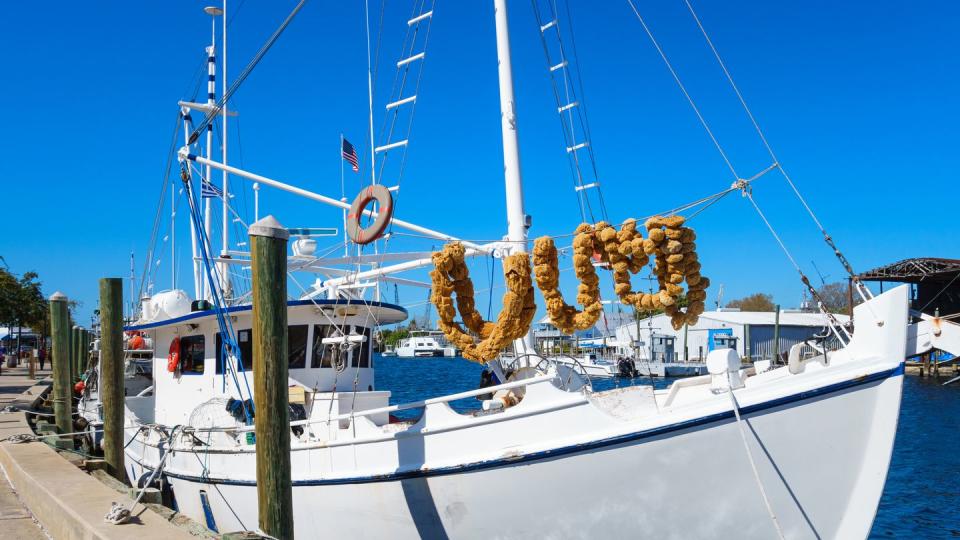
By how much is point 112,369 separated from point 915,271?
41.7 m

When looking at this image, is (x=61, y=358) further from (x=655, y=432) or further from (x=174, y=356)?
(x=655, y=432)

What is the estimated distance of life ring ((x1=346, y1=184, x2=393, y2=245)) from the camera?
866 centimetres

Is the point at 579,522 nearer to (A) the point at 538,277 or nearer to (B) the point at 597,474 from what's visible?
(B) the point at 597,474

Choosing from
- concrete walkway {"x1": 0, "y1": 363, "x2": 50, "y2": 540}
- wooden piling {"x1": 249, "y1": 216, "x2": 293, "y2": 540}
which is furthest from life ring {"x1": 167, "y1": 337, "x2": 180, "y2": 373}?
wooden piling {"x1": 249, "y1": 216, "x2": 293, "y2": 540}

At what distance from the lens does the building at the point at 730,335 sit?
59.8m

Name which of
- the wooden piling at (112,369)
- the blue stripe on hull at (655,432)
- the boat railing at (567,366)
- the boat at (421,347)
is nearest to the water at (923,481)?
the boat railing at (567,366)

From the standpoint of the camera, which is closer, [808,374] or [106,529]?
[106,529]

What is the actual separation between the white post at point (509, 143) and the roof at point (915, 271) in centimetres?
3539

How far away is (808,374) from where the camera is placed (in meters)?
7.14

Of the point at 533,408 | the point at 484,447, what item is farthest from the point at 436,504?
the point at 533,408

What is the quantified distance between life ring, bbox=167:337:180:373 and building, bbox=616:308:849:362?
153ft

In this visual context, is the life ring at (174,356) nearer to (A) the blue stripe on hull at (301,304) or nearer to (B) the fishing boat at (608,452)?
(A) the blue stripe on hull at (301,304)

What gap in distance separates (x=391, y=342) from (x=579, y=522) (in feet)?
402

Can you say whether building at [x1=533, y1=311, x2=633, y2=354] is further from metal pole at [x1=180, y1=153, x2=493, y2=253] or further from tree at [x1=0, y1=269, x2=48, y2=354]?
tree at [x1=0, y1=269, x2=48, y2=354]
